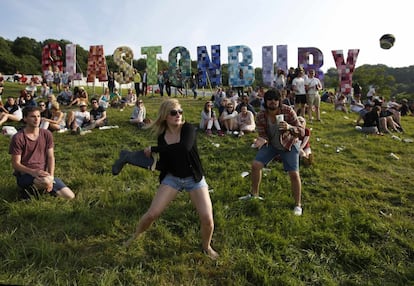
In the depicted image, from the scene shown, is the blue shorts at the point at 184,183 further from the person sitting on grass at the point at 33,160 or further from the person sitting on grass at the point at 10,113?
the person sitting on grass at the point at 10,113

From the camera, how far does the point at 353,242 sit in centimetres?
351

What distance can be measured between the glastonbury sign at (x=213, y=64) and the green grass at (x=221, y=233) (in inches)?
415

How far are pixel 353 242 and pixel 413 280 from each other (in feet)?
2.38

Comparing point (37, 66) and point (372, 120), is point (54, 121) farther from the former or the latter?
point (37, 66)

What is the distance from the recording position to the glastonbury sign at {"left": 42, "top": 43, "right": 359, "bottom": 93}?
50.0 feet

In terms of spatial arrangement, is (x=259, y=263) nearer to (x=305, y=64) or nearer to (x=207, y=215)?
(x=207, y=215)

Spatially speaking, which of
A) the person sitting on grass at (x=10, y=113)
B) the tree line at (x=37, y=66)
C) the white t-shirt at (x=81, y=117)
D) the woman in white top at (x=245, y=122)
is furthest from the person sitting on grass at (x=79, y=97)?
the tree line at (x=37, y=66)

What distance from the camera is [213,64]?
16.2m

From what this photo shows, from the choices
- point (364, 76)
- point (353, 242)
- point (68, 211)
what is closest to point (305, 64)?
point (353, 242)

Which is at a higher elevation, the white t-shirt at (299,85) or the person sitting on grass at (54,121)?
the white t-shirt at (299,85)

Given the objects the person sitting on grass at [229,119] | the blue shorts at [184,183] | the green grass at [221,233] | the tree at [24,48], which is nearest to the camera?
the green grass at [221,233]

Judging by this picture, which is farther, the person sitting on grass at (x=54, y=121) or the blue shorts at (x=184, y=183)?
the person sitting on grass at (x=54, y=121)

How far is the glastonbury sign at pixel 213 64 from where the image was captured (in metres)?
15.2

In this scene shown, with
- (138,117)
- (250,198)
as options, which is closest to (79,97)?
(138,117)
